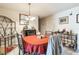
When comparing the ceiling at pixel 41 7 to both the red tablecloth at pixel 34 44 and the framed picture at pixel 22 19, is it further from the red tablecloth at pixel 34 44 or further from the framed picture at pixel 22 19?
the red tablecloth at pixel 34 44

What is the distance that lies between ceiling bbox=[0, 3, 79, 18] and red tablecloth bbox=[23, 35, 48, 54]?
1.13 ft

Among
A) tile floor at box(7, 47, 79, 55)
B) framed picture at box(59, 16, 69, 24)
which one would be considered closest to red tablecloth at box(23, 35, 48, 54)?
tile floor at box(7, 47, 79, 55)

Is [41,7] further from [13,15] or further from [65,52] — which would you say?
[65,52]

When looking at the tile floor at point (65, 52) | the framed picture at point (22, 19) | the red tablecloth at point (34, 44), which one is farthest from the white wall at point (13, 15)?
the tile floor at point (65, 52)

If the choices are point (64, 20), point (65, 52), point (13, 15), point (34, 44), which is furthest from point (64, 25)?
point (13, 15)

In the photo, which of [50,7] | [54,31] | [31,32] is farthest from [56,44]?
[50,7]

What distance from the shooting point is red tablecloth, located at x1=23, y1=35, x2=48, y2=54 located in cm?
231

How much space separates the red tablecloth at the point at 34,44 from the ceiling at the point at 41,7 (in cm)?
34

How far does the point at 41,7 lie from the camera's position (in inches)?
91.4

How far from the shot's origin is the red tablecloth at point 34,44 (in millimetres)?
2314

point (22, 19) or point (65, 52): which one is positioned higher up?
point (22, 19)

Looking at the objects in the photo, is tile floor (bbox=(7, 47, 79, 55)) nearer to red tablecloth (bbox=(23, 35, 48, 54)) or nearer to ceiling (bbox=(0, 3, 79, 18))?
red tablecloth (bbox=(23, 35, 48, 54))

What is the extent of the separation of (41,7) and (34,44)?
0.55 metres

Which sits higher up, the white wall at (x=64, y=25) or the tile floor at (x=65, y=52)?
the white wall at (x=64, y=25)
